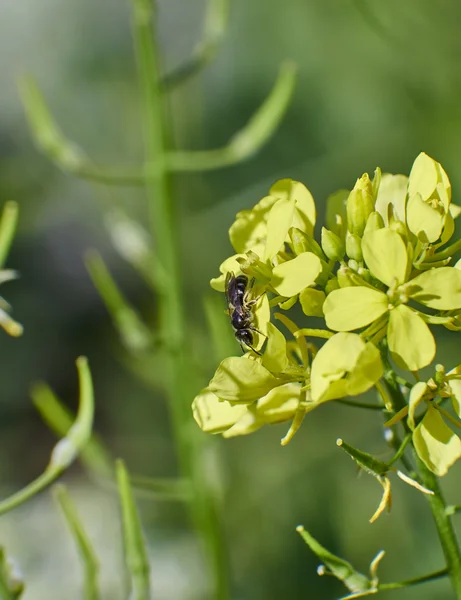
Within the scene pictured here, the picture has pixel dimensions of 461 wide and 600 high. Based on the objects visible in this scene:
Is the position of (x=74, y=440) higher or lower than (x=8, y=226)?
lower

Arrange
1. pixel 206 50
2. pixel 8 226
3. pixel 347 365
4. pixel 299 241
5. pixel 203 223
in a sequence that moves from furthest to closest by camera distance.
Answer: pixel 203 223, pixel 206 50, pixel 8 226, pixel 299 241, pixel 347 365

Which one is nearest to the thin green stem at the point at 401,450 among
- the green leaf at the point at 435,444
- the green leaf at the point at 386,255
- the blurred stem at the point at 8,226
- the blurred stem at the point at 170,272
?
the green leaf at the point at 435,444

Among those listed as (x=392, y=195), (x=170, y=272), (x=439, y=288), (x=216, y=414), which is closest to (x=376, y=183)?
(x=392, y=195)

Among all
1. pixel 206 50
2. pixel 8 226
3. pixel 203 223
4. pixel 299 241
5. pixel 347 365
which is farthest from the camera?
pixel 203 223

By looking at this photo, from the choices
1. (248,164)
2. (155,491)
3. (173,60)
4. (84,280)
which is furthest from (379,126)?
(155,491)

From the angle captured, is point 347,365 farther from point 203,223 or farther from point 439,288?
point 203,223

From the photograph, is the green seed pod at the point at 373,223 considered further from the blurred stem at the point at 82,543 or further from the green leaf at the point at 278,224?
the blurred stem at the point at 82,543
